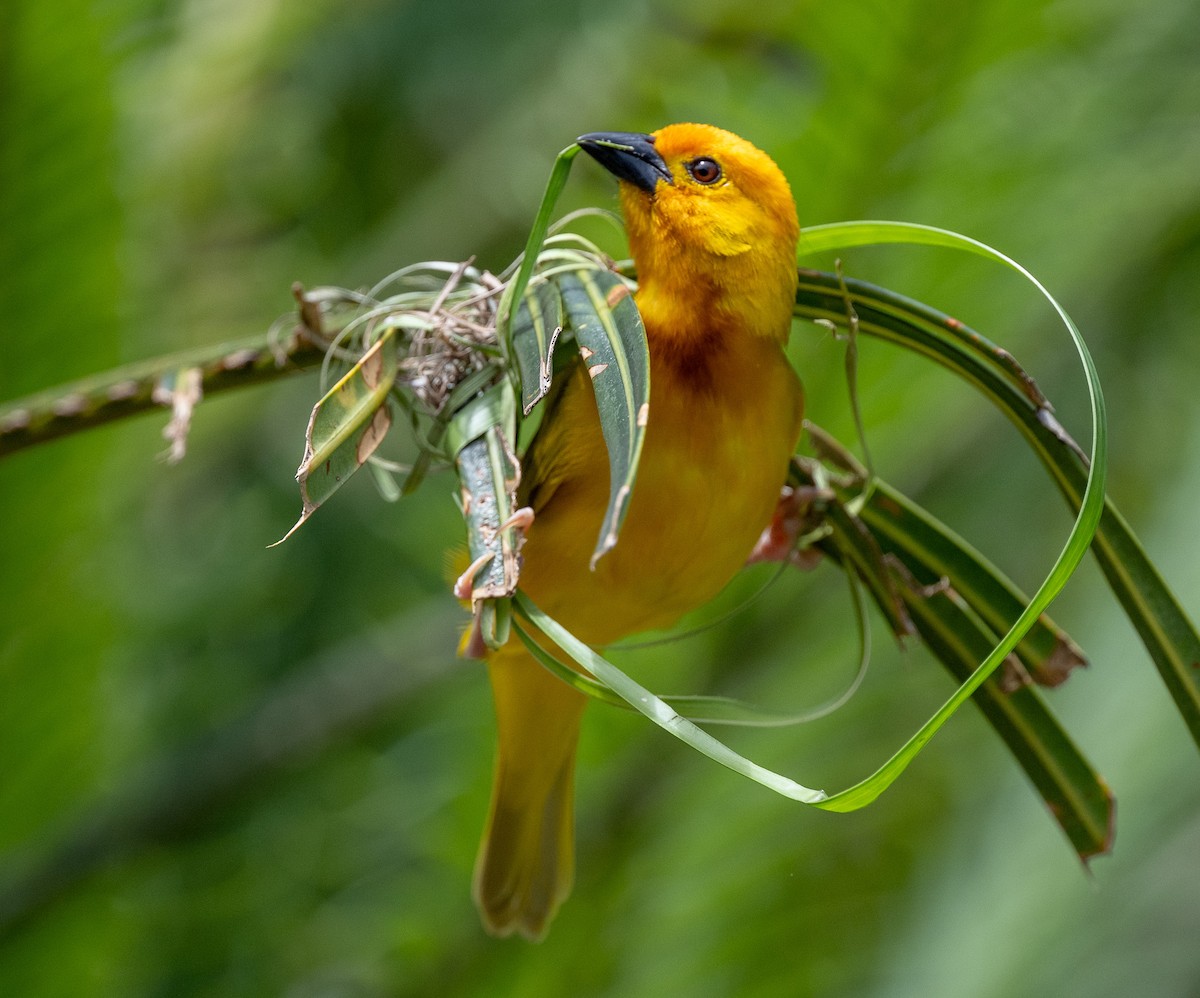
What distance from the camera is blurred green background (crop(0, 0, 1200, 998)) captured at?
8.12ft

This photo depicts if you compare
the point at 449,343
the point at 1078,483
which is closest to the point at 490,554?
the point at 449,343

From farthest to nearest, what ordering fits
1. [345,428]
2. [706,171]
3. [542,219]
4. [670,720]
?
1. [706,171]
2. [345,428]
3. [542,219]
4. [670,720]

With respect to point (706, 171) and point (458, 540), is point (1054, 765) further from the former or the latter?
point (458, 540)

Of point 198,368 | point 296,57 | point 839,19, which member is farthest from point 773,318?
point 296,57

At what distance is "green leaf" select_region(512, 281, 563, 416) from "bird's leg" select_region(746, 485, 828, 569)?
1.27 ft

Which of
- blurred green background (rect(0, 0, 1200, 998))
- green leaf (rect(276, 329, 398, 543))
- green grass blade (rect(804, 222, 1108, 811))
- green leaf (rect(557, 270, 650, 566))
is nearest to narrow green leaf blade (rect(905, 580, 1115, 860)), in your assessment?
green grass blade (rect(804, 222, 1108, 811))

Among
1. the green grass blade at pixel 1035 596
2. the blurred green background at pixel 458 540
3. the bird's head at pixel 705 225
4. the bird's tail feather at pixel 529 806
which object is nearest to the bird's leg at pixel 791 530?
the bird's head at pixel 705 225

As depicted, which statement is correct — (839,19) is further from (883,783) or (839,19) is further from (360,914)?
(360,914)

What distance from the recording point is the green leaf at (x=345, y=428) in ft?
3.68

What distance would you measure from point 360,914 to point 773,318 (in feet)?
7.70

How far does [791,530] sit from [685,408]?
0.26m

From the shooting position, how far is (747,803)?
289cm

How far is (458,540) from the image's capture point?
3.00 meters

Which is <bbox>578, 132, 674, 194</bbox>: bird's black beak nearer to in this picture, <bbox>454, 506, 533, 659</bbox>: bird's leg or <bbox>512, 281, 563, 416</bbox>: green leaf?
<bbox>512, 281, 563, 416</bbox>: green leaf
